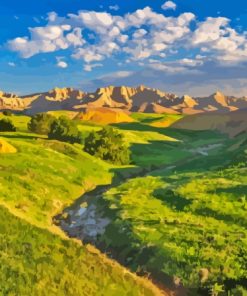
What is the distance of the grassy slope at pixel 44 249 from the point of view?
97.2 ft

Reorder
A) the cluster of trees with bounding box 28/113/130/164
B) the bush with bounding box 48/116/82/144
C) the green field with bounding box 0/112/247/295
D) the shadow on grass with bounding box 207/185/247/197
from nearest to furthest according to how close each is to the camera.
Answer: the green field with bounding box 0/112/247/295 < the shadow on grass with bounding box 207/185/247/197 < the cluster of trees with bounding box 28/113/130/164 < the bush with bounding box 48/116/82/144

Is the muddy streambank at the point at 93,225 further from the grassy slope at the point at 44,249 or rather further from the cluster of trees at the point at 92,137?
the cluster of trees at the point at 92,137

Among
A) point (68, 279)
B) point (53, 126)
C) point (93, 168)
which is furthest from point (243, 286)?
point (53, 126)

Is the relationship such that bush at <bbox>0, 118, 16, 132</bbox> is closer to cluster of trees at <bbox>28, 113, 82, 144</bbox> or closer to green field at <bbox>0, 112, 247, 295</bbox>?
cluster of trees at <bbox>28, 113, 82, 144</bbox>

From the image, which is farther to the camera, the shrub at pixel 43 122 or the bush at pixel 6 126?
the shrub at pixel 43 122

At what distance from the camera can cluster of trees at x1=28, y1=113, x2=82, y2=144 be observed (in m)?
102

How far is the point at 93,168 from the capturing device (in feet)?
249

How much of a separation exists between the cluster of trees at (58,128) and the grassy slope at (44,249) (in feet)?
117

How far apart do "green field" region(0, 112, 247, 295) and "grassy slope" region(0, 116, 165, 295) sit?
2.9 inches

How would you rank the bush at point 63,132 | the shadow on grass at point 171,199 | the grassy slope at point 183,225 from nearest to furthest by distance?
the grassy slope at point 183,225 < the shadow on grass at point 171,199 < the bush at point 63,132

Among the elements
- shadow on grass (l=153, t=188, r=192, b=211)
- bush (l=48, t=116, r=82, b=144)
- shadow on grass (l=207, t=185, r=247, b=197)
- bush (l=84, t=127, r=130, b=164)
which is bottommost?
shadow on grass (l=153, t=188, r=192, b=211)

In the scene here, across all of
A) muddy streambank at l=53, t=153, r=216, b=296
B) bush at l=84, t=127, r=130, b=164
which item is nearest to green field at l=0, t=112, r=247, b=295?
muddy streambank at l=53, t=153, r=216, b=296

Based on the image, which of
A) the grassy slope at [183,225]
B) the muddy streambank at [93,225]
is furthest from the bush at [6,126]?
the grassy slope at [183,225]

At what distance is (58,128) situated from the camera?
336 feet
